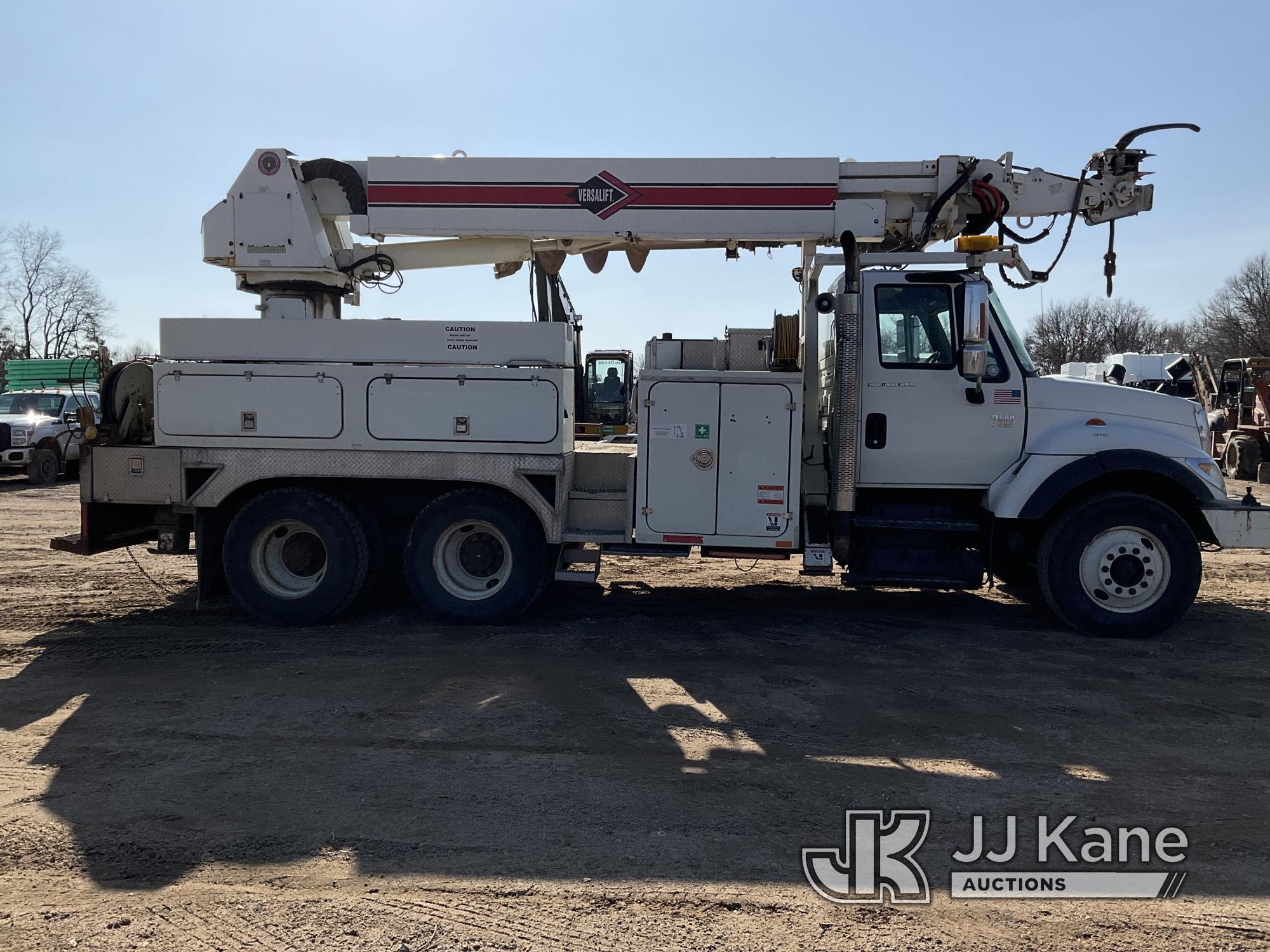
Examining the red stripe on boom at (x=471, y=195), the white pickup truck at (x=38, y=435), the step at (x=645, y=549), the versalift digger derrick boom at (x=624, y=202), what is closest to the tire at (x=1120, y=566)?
the versalift digger derrick boom at (x=624, y=202)

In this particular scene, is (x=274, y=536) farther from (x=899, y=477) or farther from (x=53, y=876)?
(x=899, y=477)

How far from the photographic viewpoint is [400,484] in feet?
25.0

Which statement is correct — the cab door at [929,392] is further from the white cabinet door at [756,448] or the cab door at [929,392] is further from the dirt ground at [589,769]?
the dirt ground at [589,769]

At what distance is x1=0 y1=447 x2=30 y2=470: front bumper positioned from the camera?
19.4 meters

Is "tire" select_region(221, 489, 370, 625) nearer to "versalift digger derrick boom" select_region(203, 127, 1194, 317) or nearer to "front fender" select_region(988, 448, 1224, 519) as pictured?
"versalift digger derrick boom" select_region(203, 127, 1194, 317)

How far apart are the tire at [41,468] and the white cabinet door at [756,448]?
18.4 m

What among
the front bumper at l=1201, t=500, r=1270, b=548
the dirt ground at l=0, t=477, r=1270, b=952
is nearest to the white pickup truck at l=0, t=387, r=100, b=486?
the dirt ground at l=0, t=477, r=1270, b=952

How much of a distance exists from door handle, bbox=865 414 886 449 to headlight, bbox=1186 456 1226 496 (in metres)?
2.26

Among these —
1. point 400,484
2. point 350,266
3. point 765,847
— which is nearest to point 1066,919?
point 765,847

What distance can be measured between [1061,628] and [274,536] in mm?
6529

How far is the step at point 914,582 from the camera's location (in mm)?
7125

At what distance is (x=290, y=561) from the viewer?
7.59 m

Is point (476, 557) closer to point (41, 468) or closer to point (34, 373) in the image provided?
point (41, 468)

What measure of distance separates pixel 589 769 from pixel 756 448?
3.21m
